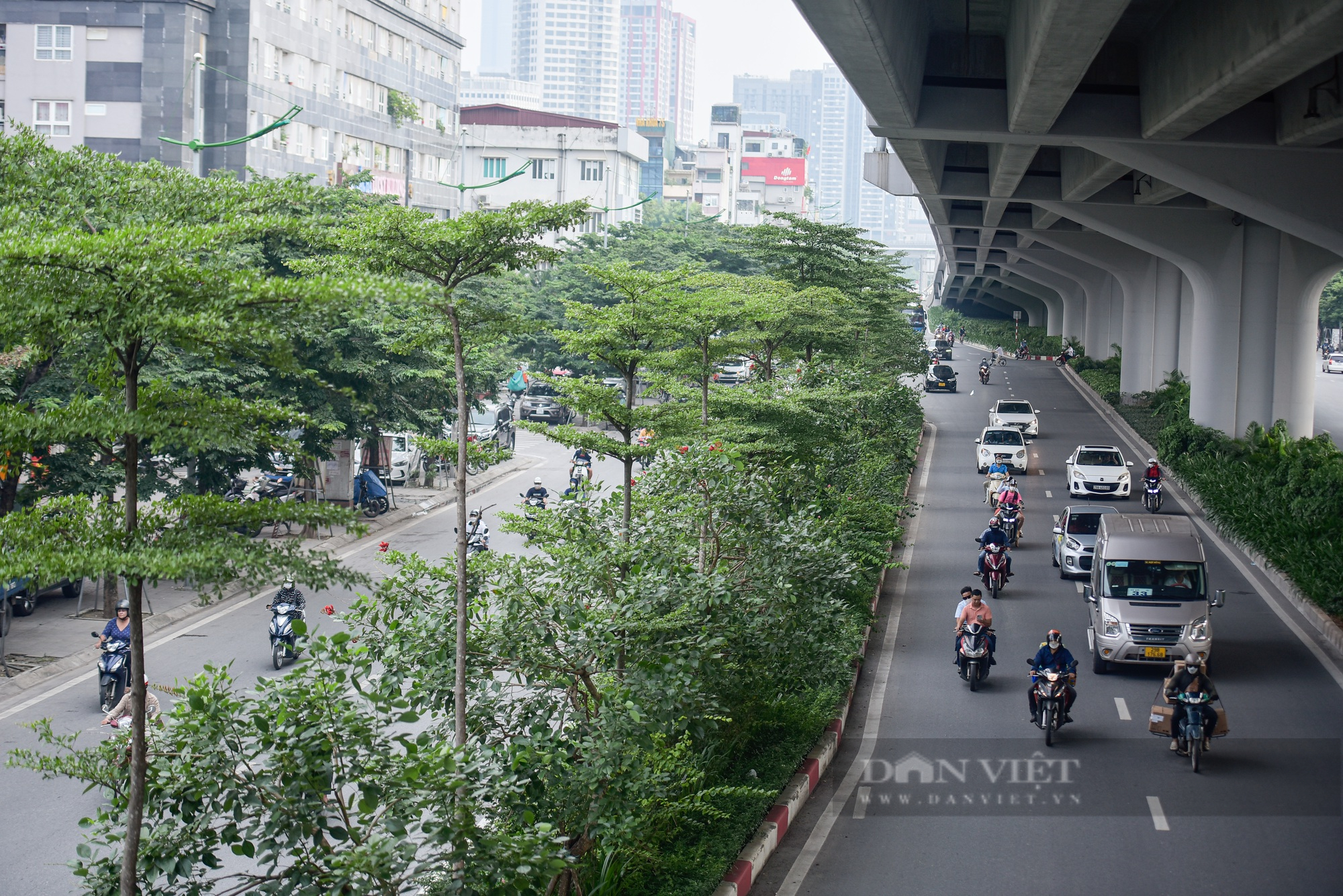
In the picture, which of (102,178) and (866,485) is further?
(866,485)

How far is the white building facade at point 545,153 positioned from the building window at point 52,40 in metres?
48.4

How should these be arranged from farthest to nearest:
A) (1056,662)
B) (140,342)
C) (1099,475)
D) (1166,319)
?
(1166,319), (1099,475), (1056,662), (140,342)

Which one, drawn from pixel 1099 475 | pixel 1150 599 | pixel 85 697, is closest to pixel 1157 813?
pixel 1150 599

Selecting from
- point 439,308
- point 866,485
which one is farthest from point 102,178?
point 866,485

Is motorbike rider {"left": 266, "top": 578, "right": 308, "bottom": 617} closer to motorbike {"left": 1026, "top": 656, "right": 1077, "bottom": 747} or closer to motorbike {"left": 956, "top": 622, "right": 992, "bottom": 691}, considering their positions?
motorbike {"left": 956, "top": 622, "right": 992, "bottom": 691}

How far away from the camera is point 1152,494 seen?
30281mm

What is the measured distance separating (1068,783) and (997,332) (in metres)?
97.7

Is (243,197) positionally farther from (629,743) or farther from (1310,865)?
(1310,865)

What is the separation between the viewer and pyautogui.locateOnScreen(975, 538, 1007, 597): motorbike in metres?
23.1

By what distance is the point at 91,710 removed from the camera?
57.2 feet

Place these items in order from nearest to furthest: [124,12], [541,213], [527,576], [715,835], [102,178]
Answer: [102,178] < [541,213] < [527,576] < [715,835] < [124,12]

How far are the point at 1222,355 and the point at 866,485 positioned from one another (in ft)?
56.7

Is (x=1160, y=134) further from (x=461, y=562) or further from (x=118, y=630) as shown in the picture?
(x=118, y=630)

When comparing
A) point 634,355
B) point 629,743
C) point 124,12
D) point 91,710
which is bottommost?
point 91,710
